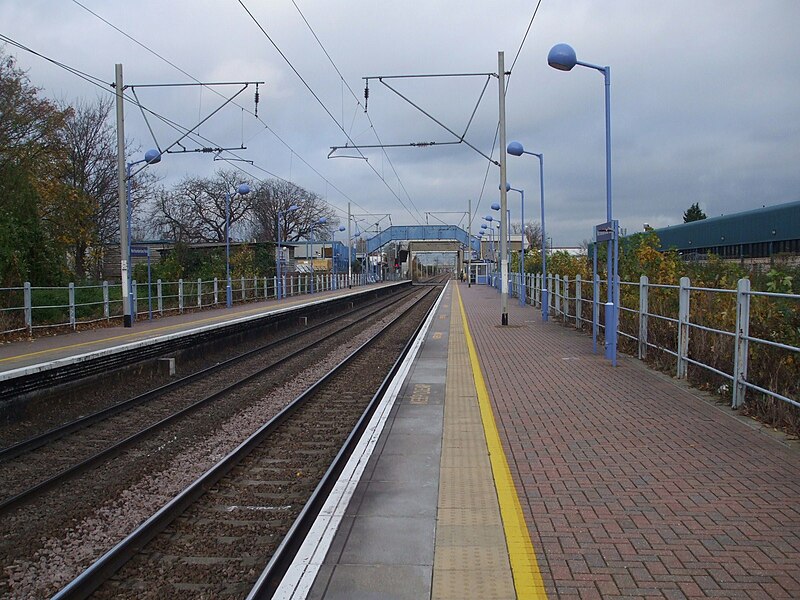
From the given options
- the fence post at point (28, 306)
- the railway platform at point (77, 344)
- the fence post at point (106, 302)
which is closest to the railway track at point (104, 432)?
the railway platform at point (77, 344)

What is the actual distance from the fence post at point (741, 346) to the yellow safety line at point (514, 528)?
289 cm

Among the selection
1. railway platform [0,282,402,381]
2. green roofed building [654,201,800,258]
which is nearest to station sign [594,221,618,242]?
railway platform [0,282,402,381]

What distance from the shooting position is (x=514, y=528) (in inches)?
189

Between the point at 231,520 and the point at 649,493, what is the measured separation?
3.28 meters

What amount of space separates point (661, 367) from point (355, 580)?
893 centimetres

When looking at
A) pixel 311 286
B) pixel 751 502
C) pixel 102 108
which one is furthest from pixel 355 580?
pixel 311 286

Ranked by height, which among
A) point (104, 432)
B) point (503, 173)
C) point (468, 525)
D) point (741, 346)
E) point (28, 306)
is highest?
point (503, 173)

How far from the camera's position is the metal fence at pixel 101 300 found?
1955 cm

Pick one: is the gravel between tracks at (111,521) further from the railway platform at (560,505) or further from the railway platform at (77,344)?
the railway platform at (77,344)

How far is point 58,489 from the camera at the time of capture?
698 centimetres

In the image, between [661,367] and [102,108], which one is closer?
[661,367]

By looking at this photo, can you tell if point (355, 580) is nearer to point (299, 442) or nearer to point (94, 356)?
point (299, 442)

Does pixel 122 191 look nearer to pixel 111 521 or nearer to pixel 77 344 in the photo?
pixel 77 344

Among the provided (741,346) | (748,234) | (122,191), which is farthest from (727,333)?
(748,234)
